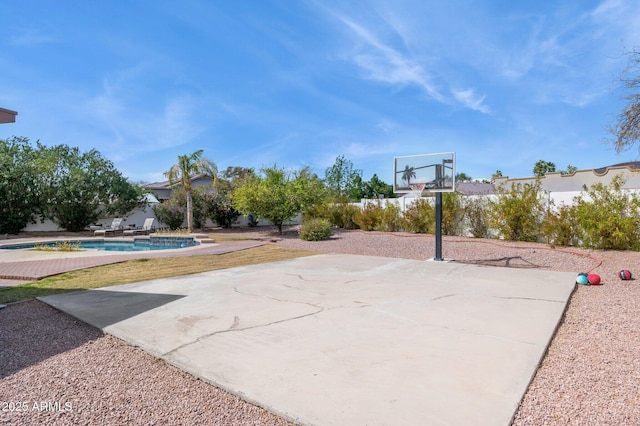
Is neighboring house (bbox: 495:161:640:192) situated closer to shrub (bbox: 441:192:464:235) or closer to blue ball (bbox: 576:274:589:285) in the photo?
shrub (bbox: 441:192:464:235)

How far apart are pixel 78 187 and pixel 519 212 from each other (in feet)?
77.3

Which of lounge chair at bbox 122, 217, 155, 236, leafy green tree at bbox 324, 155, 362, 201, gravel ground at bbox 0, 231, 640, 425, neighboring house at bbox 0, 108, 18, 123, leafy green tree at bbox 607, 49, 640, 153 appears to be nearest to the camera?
gravel ground at bbox 0, 231, 640, 425

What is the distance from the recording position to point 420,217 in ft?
50.5

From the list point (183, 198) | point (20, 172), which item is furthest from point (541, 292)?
point (20, 172)

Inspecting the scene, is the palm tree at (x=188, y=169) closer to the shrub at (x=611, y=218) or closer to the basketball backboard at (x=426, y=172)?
the basketball backboard at (x=426, y=172)

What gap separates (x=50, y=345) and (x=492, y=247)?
37.3 ft

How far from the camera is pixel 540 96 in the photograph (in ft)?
41.2

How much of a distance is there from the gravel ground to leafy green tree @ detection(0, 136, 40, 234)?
19885mm

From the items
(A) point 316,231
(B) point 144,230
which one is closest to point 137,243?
(B) point 144,230

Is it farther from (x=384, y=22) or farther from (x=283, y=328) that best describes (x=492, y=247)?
(x=283, y=328)

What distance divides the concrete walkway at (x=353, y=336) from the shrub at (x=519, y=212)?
5178 millimetres

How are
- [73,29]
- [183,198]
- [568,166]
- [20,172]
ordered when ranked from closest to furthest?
1. [73,29]
2. [20,172]
3. [183,198]
4. [568,166]

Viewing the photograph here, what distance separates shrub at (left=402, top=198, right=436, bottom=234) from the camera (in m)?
15.0

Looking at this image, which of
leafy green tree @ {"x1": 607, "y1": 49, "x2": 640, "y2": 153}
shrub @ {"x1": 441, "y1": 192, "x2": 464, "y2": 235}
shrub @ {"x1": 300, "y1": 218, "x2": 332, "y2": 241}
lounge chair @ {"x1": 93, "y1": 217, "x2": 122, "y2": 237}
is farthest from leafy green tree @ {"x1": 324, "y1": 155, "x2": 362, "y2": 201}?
leafy green tree @ {"x1": 607, "y1": 49, "x2": 640, "y2": 153}
